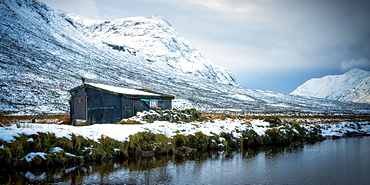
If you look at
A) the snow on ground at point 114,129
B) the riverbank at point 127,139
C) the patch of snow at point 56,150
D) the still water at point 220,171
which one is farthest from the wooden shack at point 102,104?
the patch of snow at point 56,150

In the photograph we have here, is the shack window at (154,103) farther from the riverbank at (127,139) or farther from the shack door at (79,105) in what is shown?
the shack door at (79,105)

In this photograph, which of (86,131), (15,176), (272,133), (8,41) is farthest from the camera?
(8,41)

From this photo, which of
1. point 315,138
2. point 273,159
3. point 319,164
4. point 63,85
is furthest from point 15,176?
point 63,85

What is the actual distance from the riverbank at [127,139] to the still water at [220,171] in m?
1.00

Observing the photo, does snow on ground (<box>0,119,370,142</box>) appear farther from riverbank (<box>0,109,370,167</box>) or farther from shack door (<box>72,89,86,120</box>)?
shack door (<box>72,89,86,120</box>)

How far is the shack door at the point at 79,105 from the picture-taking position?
3039 cm

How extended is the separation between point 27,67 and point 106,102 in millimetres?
120784

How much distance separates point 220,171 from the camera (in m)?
14.7

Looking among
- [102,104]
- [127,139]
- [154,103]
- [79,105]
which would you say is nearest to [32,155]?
[127,139]

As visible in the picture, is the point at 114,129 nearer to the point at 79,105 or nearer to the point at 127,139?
the point at 127,139

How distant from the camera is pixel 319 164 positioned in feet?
53.6

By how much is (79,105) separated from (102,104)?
3.06 meters

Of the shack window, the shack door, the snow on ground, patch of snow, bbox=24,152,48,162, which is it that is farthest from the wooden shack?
patch of snow, bbox=24,152,48,162

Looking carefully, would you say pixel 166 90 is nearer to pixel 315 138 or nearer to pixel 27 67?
pixel 27 67
